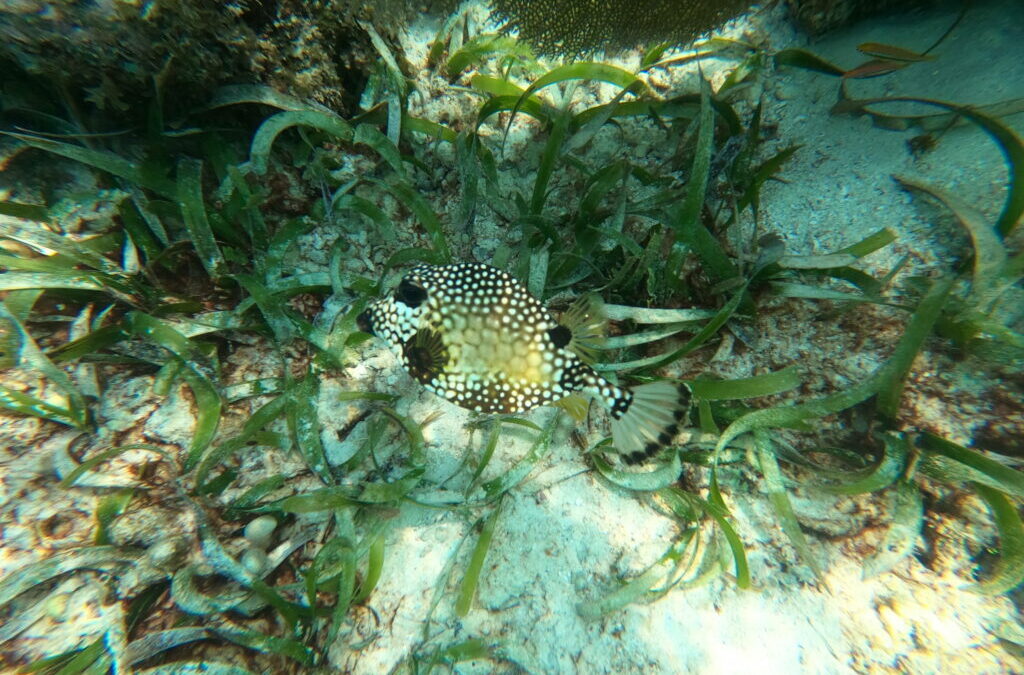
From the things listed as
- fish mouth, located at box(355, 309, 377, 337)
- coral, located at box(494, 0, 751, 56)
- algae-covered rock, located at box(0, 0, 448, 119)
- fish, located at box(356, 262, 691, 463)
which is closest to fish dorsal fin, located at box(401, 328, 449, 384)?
fish, located at box(356, 262, 691, 463)

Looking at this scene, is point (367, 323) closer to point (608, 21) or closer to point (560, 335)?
point (560, 335)

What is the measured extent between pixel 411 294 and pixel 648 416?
54.8 inches

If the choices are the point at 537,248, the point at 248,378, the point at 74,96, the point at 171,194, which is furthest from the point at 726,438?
the point at 74,96

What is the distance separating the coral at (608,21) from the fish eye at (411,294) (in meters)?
2.03

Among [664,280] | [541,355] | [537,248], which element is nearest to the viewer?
[541,355]

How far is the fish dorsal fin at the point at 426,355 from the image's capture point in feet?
6.39

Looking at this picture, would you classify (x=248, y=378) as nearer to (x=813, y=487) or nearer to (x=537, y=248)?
(x=537, y=248)

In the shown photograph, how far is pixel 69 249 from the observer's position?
213 cm

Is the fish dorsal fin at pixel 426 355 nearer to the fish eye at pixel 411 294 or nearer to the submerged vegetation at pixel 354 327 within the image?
the fish eye at pixel 411 294

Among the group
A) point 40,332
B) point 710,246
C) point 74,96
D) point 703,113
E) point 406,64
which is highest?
point 406,64

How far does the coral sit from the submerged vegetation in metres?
0.18

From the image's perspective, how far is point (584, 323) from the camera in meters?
2.06

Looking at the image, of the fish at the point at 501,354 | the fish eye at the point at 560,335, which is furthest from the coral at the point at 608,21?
the fish eye at the point at 560,335

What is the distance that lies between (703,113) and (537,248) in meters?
1.20
